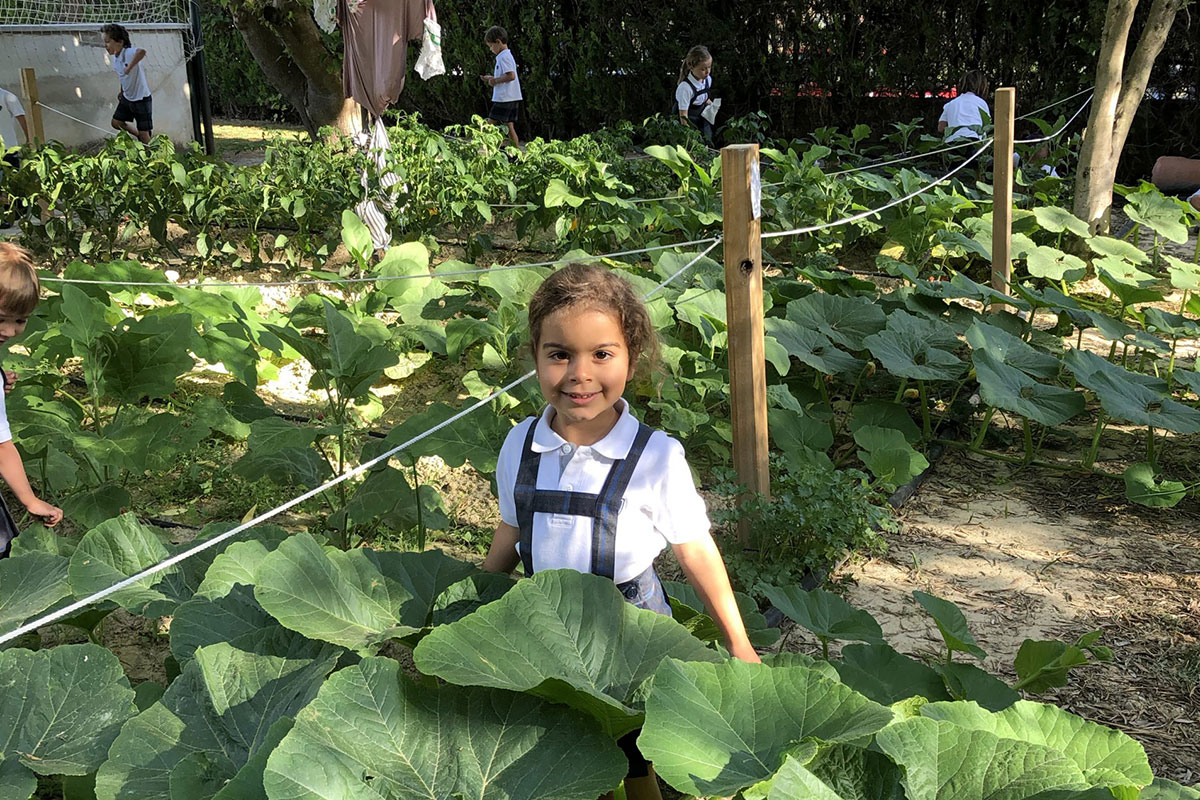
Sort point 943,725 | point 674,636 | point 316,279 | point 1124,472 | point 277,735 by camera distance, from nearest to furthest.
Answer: point 943,725, point 277,735, point 674,636, point 1124,472, point 316,279

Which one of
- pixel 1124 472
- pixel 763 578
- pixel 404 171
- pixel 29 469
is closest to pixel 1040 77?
pixel 404 171

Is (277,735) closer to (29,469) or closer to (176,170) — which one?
(29,469)

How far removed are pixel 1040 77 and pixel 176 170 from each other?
23.9ft

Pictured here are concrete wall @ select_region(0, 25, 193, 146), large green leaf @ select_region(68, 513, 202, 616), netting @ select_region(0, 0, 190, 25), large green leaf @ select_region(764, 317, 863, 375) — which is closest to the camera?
large green leaf @ select_region(68, 513, 202, 616)

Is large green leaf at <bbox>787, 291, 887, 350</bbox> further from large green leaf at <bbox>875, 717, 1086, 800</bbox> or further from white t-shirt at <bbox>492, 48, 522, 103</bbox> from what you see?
white t-shirt at <bbox>492, 48, 522, 103</bbox>

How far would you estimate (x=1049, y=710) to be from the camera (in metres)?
1.65

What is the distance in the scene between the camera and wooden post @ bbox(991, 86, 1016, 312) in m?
4.77

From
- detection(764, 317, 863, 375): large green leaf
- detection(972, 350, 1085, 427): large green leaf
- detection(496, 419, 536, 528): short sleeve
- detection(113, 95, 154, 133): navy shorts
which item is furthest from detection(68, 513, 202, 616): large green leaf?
detection(113, 95, 154, 133): navy shorts

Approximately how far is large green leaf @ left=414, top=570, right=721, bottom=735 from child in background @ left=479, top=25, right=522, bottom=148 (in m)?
8.68

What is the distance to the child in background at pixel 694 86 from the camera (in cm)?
928

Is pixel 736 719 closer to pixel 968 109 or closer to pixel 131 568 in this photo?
pixel 131 568

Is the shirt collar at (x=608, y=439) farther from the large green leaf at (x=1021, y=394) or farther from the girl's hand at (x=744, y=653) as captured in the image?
the large green leaf at (x=1021, y=394)

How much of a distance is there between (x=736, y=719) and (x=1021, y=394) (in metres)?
2.40

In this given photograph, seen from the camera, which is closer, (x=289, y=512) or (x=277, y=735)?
(x=277, y=735)
